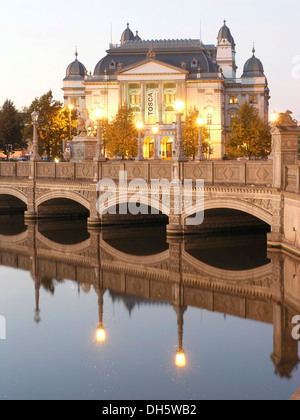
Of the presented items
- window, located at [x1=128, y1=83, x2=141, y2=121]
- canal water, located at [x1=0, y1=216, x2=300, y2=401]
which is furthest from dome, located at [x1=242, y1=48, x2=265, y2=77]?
canal water, located at [x1=0, y1=216, x2=300, y2=401]

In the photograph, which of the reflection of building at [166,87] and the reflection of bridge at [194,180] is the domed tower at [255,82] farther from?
the reflection of bridge at [194,180]

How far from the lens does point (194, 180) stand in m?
37.0

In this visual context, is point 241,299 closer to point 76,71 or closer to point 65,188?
point 65,188

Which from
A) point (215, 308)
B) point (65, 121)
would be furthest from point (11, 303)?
point (65, 121)

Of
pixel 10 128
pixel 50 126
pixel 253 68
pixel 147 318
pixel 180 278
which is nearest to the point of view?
pixel 147 318

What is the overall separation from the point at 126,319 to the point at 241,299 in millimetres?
4467

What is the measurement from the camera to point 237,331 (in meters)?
21.1

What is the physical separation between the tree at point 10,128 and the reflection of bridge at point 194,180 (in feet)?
144

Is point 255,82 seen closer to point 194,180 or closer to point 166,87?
point 166,87

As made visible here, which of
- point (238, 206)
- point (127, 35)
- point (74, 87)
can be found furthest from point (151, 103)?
point (238, 206)

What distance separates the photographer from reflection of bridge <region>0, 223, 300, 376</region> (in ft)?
75.7

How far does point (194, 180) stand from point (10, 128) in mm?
62184

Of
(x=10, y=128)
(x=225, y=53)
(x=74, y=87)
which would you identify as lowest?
(x=10, y=128)

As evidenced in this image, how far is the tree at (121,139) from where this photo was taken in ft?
291
